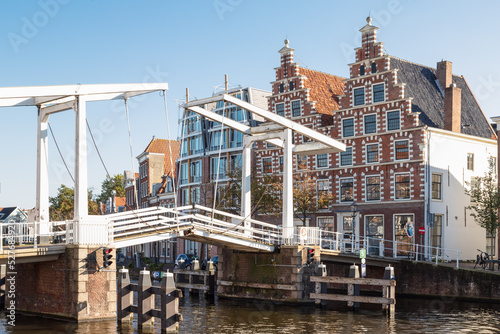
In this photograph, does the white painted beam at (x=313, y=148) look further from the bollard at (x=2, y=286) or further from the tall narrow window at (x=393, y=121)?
the bollard at (x=2, y=286)

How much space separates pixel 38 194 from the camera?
23.3 m

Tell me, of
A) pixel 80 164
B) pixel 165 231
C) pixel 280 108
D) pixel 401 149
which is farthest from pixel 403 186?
pixel 80 164

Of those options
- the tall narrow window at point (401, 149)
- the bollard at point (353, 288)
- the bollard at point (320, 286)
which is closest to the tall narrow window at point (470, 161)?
the tall narrow window at point (401, 149)

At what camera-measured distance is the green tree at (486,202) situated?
3487cm

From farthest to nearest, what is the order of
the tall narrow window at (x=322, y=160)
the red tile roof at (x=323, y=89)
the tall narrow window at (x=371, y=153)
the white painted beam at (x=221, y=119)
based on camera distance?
1. the red tile roof at (x=323, y=89)
2. the tall narrow window at (x=322, y=160)
3. the tall narrow window at (x=371, y=153)
4. the white painted beam at (x=221, y=119)

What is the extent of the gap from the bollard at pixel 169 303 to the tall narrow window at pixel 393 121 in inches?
820

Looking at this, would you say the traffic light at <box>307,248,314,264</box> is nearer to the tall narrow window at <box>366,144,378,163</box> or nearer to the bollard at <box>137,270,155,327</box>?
the bollard at <box>137,270,155,327</box>

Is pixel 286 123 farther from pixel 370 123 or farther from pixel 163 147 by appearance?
pixel 163 147

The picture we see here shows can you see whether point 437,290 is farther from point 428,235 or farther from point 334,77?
point 334,77

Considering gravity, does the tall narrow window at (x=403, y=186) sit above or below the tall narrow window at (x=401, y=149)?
below

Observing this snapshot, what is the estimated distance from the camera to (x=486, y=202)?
35.2m

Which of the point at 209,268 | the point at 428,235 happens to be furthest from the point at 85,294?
the point at 428,235

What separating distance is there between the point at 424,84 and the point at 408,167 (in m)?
6.31

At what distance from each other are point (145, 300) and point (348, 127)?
21.7 metres
